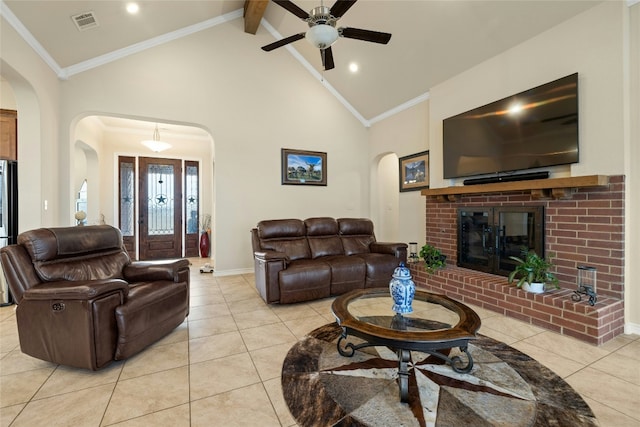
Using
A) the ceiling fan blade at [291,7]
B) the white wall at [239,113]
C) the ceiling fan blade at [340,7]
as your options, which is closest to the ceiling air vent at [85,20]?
the white wall at [239,113]

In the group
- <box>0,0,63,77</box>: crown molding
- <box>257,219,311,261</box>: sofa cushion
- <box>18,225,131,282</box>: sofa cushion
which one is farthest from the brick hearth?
<box>0,0,63,77</box>: crown molding

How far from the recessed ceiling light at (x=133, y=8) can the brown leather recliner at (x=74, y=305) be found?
8.88 feet

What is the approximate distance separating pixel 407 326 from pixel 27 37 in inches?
185

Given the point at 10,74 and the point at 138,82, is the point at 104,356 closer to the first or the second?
the point at 10,74

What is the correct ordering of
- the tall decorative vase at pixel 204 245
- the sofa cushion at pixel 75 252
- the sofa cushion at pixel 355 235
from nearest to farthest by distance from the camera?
1. the sofa cushion at pixel 75 252
2. the sofa cushion at pixel 355 235
3. the tall decorative vase at pixel 204 245

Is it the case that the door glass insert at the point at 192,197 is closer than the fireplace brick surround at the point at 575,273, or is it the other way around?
the fireplace brick surround at the point at 575,273

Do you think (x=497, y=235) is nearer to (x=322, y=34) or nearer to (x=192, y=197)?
(x=322, y=34)

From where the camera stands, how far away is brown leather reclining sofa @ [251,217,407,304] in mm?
3213

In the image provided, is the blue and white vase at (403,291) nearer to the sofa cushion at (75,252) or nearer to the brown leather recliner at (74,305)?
the brown leather recliner at (74,305)

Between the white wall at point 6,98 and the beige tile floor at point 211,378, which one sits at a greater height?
the white wall at point 6,98

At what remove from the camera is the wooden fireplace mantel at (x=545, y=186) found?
2465mm

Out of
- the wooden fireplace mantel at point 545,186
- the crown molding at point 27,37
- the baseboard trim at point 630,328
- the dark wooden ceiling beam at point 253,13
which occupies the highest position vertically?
the dark wooden ceiling beam at point 253,13

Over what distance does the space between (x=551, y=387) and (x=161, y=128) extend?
7250 mm

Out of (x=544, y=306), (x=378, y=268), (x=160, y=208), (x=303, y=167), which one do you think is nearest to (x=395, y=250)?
(x=378, y=268)
